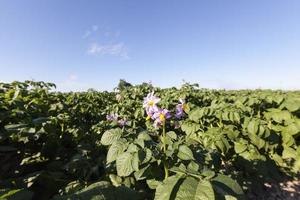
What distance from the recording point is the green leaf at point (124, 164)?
1413mm

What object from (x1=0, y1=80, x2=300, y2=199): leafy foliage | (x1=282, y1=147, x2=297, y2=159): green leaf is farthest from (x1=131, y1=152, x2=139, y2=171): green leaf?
(x1=282, y1=147, x2=297, y2=159): green leaf

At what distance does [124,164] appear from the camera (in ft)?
4.73

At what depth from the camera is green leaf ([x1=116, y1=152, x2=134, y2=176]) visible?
4.64ft

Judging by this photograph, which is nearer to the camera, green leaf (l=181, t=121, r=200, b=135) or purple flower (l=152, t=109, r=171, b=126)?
purple flower (l=152, t=109, r=171, b=126)

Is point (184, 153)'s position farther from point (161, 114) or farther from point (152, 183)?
point (161, 114)

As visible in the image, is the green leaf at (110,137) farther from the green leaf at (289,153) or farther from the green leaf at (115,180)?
the green leaf at (289,153)

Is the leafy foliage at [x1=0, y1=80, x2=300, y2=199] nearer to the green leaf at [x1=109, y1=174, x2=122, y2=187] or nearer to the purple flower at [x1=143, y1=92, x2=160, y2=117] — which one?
the green leaf at [x1=109, y1=174, x2=122, y2=187]

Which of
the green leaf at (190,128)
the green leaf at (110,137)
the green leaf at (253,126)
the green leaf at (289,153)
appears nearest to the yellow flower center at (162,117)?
the green leaf at (110,137)

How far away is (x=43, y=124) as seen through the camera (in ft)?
6.52

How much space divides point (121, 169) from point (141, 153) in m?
0.14

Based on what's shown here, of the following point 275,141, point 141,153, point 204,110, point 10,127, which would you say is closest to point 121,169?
point 141,153

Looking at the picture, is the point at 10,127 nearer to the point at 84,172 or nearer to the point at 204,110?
the point at 84,172

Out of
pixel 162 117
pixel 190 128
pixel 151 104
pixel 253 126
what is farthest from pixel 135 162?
pixel 253 126

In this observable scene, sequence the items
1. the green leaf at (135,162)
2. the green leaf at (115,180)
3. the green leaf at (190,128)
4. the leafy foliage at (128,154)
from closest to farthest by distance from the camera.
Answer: the leafy foliage at (128,154)
the green leaf at (135,162)
the green leaf at (115,180)
the green leaf at (190,128)
